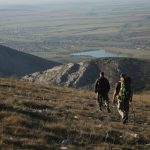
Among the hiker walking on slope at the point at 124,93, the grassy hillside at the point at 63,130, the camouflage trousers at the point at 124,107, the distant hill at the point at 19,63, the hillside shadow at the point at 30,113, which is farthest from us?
the distant hill at the point at 19,63

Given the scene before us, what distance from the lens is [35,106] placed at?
59.7 feet

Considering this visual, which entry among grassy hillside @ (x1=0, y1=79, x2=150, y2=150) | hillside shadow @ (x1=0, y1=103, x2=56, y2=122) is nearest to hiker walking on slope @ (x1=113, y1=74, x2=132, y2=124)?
grassy hillside @ (x1=0, y1=79, x2=150, y2=150)

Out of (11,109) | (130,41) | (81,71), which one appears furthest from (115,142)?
(130,41)

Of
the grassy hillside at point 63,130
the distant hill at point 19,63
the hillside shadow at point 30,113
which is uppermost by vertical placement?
the distant hill at point 19,63

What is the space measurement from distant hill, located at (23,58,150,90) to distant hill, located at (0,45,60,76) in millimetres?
26445

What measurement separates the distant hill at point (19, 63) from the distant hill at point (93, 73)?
2645 cm

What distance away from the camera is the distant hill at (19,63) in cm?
8269

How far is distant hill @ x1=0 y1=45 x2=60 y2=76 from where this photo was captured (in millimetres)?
82688

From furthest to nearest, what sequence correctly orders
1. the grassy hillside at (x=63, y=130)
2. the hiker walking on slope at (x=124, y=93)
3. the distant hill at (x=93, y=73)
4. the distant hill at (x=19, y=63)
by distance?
the distant hill at (x=19, y=63) → the distant hill at (x=93, y=73) → the hiker walking on slope at (x=124, y=93) → the grassy hillside at (x=63, y=130)

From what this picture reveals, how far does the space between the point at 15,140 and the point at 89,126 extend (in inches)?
137

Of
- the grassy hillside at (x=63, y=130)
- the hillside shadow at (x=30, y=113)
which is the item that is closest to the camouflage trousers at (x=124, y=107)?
the grassy hillside at (x=63, y=130)

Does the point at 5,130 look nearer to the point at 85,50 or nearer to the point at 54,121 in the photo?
the point at 54,121

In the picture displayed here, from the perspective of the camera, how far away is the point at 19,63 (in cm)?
8781

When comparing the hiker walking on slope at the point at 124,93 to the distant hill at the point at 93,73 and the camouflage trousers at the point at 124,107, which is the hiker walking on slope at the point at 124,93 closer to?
the camouflage trousers at the point at 124,107
